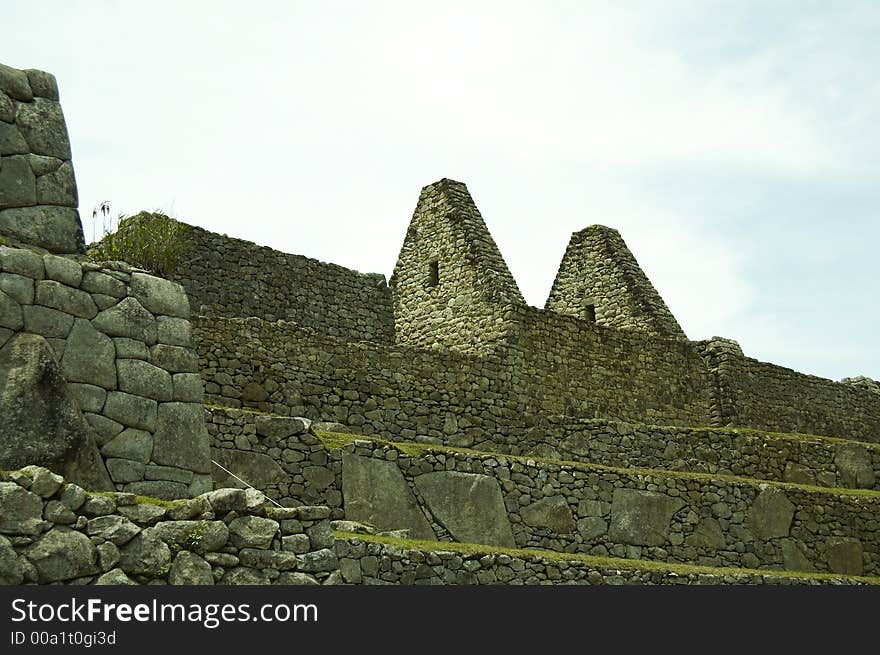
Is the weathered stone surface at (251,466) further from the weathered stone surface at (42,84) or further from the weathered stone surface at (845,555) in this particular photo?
the weathered stone surface at (845,555)

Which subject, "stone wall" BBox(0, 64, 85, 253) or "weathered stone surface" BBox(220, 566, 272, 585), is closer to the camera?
"weathered stone surface" BBox(220, 566, 272, 585)

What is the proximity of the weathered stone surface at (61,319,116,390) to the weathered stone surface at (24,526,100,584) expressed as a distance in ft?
7.82

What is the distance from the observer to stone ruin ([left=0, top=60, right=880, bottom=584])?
1016cm

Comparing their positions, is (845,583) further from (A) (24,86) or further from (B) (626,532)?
(A) (24,86)

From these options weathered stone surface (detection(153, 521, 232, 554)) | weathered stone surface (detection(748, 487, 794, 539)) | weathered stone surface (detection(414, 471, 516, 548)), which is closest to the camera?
weathered stone surface (detection(153, 521, 232, 554))

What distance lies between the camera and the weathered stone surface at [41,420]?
1028 cm

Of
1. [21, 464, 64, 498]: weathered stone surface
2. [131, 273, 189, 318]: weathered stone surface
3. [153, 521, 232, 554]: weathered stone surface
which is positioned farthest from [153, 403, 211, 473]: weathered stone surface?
[21, 464, 64, 498]: weathered stone surface

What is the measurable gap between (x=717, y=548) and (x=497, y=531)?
422cm

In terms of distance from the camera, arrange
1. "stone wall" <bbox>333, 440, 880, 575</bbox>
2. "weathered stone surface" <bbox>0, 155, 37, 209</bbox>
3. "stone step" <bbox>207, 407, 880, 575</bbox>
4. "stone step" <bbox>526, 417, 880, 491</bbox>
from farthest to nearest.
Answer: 1. "stone step" <bbox>526, 417, 880, 491</bbox>
2. "stone wall" <bbox>333, 440, 880, 575</bbox>
3. "stone step" <bbox>207, 407, 880, 575</bbox>
4. "weathered stone surface" <bbox>0, 155, 37, 209</bbox>

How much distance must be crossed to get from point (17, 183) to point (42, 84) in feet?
4.42

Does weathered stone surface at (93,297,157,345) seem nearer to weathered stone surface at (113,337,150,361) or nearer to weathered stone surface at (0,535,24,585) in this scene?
weathered stone surface at (113,337,150,361)

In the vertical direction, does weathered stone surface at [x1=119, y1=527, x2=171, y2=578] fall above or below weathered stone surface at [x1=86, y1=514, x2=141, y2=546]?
below

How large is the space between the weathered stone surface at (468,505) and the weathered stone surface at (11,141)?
6.88 meters

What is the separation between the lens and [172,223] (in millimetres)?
19375
